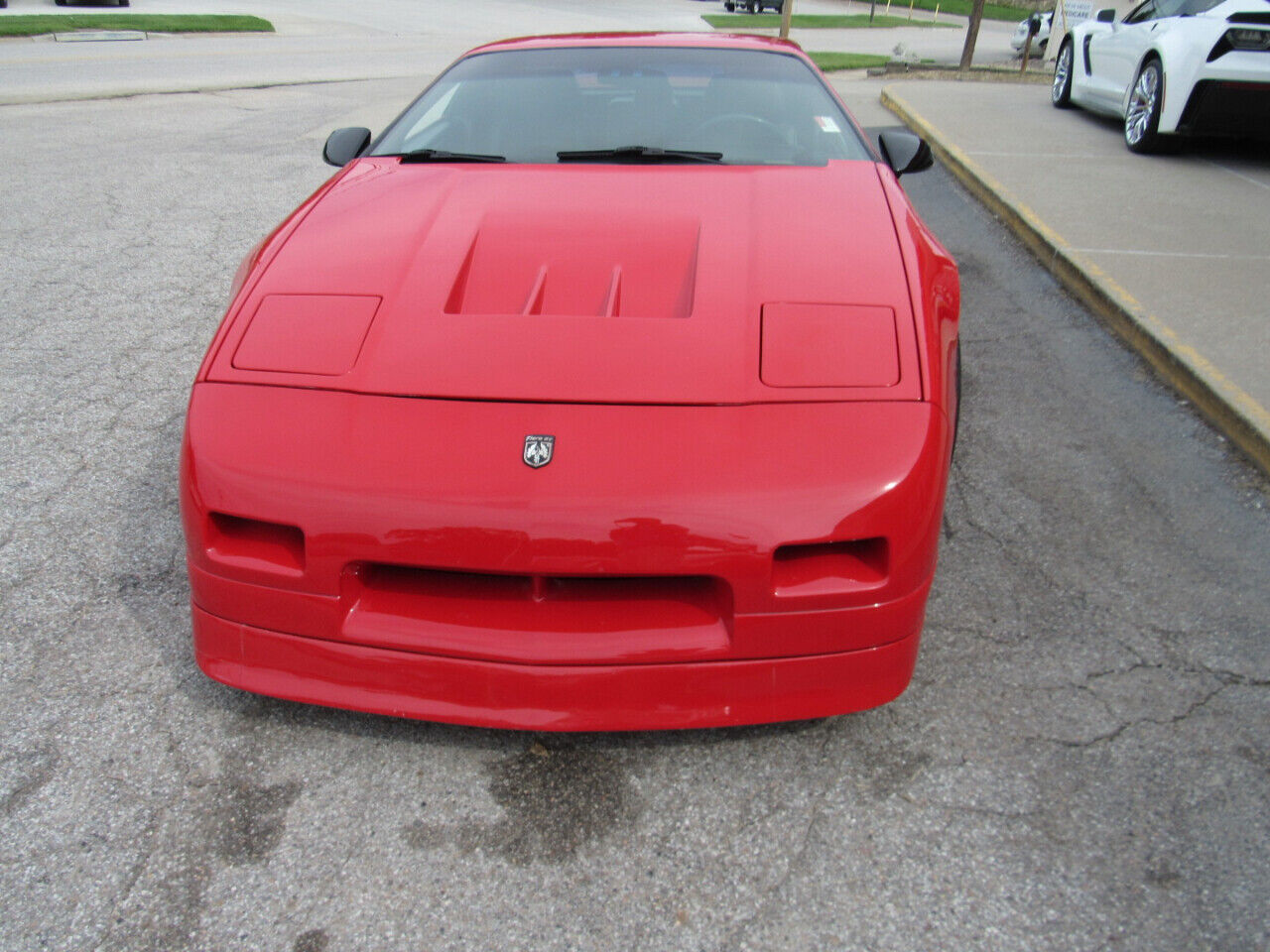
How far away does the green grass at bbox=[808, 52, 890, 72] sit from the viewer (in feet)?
54.6

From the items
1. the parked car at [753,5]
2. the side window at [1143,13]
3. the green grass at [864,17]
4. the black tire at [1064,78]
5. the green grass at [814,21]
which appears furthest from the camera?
the parked car at [753,5]

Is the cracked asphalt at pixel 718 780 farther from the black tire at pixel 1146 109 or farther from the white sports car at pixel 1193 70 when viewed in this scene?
the black tire at pixel 1146 109

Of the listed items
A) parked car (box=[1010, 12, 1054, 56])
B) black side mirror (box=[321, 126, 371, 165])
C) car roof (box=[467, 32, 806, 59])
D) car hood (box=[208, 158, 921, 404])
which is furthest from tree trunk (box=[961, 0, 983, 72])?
car hood (box=[208, 158, 921, 404])

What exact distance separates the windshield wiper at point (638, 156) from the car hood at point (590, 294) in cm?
15

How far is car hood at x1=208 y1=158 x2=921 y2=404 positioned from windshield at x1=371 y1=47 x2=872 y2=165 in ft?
0.84

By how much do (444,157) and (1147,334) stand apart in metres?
3.03

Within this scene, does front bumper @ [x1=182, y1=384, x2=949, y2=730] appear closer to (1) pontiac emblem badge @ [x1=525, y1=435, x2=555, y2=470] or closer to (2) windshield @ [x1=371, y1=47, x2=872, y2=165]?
(1) pontiac emblem badge @ [x1=525, y1=435, x2=555, y2=470]

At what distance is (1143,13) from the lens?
27.1 feet

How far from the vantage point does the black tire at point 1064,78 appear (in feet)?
32.8

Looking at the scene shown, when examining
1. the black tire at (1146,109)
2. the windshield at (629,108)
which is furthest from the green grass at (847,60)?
the windshield at (629,108)

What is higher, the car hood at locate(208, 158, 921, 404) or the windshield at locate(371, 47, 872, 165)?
the windshield at locate(371, 47, 872, 165)

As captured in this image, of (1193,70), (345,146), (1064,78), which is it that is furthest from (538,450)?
(1064,78)

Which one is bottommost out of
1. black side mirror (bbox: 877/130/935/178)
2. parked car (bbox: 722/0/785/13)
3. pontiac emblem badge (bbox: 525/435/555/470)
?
parked car (bbox: 722/0/785/13)

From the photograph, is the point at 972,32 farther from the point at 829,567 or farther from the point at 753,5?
the point at 753,5
